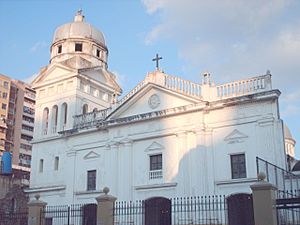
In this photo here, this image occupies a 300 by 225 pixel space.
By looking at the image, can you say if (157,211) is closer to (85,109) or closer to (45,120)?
(85,109)

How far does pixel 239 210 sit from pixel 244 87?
19.2 ft

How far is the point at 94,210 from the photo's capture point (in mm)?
24703

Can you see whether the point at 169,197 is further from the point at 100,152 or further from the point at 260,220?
the point at 260,220

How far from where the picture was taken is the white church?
20219mm

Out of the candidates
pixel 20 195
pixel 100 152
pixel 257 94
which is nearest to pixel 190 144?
pixel 257 94

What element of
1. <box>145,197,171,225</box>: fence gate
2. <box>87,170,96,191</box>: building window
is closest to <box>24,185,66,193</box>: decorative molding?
<box>87,170,96,191</box>: building window

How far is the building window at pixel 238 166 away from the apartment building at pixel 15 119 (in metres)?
39.6

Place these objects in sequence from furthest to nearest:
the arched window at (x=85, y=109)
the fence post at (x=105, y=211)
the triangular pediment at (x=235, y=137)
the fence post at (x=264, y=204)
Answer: the arched window at (x=85, y=109)
the triangular pediment at (x=235, y=137)
the fence post at (x=105, y=211)
the fence post at (x=264, y=204)

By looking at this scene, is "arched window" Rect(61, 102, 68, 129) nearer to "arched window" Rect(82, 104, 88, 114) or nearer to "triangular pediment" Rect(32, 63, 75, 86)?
"arched window" Rect(82, 104, 88, 114)

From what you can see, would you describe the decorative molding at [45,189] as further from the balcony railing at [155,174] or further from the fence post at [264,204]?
the fence post at [264,204]

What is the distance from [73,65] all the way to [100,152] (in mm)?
6594

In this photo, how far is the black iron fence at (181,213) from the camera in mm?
18739

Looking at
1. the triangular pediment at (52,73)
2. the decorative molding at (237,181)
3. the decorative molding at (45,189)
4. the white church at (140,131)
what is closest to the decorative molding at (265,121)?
the white church at (140,131)

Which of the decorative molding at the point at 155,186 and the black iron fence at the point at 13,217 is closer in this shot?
the black iron fence at the point at 13,217
